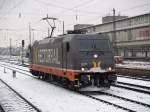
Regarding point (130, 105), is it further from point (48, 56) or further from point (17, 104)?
point (48, 56)

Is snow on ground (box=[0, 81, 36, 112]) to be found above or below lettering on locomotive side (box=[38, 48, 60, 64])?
below

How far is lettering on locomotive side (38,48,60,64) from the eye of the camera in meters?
21.0

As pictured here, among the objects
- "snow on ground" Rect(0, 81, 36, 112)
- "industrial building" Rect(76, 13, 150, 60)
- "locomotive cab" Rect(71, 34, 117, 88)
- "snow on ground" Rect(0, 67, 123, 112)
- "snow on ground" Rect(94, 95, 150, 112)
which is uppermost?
"industrial building" Rect(76, 13, 150, 60)

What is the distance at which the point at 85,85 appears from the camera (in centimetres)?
1736

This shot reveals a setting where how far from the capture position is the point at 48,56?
2288 cm

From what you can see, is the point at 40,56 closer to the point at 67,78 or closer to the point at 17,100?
the point at 67,78

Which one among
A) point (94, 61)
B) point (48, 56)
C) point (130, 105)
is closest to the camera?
point (130, 105)

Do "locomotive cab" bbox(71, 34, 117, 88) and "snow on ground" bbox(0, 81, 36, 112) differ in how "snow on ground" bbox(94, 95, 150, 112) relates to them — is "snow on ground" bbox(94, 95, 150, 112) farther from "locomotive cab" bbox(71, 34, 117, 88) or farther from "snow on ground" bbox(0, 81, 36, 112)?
"snow on ground" bbox(0, 81, 36, 112)

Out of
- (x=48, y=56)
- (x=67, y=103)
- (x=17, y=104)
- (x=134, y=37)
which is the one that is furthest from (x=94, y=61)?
(x=134, y=37)

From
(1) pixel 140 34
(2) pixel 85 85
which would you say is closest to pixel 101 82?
(2) pixel 85 85

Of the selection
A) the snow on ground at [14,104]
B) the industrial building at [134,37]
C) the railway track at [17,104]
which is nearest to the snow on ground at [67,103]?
the railway track at [17,104]

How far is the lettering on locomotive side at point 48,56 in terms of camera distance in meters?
21.0

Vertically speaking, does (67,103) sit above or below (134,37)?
below

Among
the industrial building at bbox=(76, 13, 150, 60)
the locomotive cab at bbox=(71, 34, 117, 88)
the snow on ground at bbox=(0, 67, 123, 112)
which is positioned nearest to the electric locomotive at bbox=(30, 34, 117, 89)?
the locomotive cab at bbox=(71, 34, 117, 88)
